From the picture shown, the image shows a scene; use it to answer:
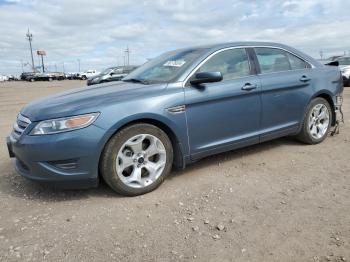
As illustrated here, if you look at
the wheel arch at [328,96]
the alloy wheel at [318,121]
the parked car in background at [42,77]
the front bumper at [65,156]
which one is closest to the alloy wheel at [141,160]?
the front bumper at [65,156]

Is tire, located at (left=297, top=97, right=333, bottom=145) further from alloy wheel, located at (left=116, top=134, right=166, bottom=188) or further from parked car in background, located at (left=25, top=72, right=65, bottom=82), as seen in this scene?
parked car in background, located at (left=25, top=72, right=65, bottom=82)

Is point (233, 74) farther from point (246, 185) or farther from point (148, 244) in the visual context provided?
point (148, 244)

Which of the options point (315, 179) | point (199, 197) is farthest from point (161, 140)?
point (315, 179)

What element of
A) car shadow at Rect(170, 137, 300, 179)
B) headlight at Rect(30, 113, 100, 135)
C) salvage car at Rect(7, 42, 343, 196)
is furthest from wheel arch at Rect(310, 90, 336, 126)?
headlight at Rect(30, 113, 100, 135)

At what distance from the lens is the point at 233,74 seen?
14.1 ft

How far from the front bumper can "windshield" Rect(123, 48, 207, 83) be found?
3.77 ft

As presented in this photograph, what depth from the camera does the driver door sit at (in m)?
3.89

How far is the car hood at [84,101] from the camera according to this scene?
3.35 m

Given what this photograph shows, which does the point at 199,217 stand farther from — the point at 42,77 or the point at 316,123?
the point at 42,77

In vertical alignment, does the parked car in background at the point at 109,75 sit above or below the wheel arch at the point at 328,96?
above

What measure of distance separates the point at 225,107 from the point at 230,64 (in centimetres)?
60

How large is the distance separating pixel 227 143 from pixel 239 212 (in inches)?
46.2

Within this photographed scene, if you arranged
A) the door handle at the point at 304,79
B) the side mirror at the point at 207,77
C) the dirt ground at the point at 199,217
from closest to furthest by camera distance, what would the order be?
the dirt ground at the point at 199,217, the side mirror at the point at 207,77, the door handle at the point at 304,79

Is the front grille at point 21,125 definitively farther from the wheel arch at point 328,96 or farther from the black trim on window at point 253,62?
the wheel arch at point 328,96
